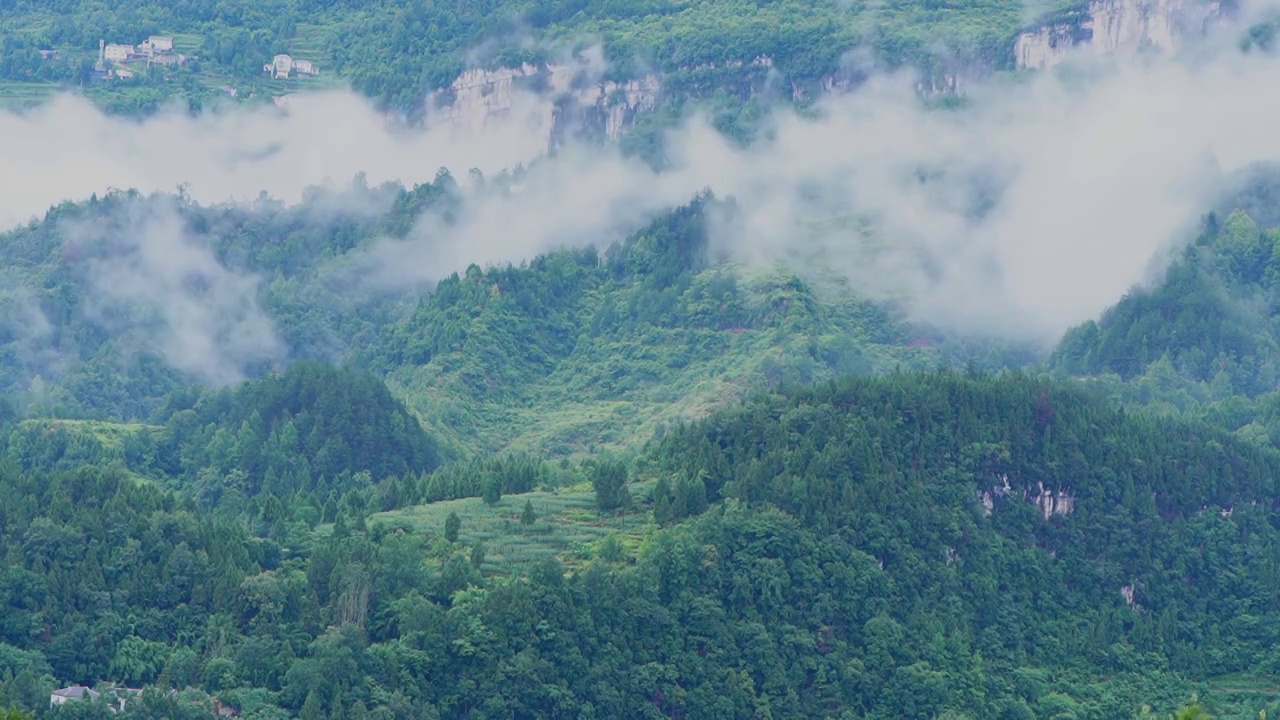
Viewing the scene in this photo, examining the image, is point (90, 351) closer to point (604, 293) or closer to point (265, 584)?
point (604, 293)

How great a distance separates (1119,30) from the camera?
19762 cm

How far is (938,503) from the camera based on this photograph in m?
134

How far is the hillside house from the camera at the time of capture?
111625mm

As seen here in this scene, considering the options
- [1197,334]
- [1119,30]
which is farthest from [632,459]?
[1119,30]

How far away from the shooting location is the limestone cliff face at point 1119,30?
194m

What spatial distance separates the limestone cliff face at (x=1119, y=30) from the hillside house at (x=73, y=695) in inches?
3598

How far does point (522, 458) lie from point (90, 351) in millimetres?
36761

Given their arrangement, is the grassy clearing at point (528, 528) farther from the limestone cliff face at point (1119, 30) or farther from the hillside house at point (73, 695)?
the limestone cliff face at point (1119, 30)

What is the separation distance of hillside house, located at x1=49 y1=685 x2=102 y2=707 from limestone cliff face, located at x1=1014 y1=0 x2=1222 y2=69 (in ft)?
300

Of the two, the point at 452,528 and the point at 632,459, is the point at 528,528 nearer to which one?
the point at 452,528

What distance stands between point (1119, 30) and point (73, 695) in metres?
95.5

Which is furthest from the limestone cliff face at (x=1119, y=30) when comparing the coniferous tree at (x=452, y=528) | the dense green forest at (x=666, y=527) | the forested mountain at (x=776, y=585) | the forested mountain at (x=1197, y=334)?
the coniferous tree at (x=452, y=528)

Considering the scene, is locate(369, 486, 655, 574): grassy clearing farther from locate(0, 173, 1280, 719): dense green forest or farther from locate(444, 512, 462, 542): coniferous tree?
locate(444, 512, 462, 542): coniferous tree

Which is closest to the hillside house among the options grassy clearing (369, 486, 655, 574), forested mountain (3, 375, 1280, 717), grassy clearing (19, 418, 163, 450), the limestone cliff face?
forested mountain (3, 375, 1280, 717)
